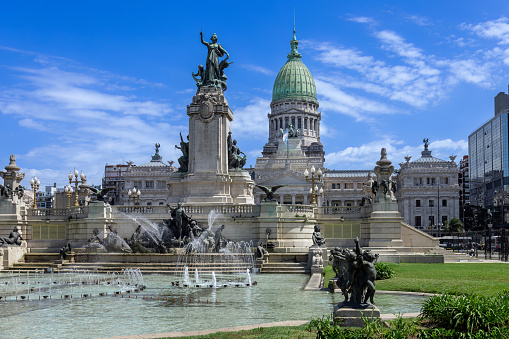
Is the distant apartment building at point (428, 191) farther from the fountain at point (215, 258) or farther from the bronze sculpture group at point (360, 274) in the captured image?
the bronze sculpture group at point (360, 274)

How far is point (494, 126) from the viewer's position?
16700 cm

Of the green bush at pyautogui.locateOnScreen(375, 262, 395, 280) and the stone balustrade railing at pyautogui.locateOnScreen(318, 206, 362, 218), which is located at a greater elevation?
the stone balustrade railing at pyautogui.locateOnScreen(318, 206, 362, 218)

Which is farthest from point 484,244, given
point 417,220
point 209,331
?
point 209,331

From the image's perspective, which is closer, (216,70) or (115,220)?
(115,220)

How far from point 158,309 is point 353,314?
7.45 meters

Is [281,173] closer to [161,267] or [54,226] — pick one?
[54,226]

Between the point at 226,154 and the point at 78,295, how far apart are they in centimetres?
2404

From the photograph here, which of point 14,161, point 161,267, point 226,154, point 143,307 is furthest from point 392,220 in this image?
point 14,161

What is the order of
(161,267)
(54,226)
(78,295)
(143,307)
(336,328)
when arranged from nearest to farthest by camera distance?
1. (336,328)
2. (143,307)
3. (78,295)
4. (161,267)
5. (54,226)

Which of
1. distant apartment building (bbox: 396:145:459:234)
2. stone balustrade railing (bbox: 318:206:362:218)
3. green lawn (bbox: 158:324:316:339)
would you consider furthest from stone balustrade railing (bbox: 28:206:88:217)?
distant apartment building (bbox: 396:145:459:234)

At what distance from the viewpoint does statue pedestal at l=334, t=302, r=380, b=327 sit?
12812 mm

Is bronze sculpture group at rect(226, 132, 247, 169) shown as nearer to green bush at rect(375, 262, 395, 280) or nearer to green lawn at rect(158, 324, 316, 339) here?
green bush at rect(375, 262, 395, 280)

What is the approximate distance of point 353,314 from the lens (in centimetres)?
1306

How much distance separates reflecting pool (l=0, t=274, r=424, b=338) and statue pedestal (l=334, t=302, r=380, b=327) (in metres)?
2.51
